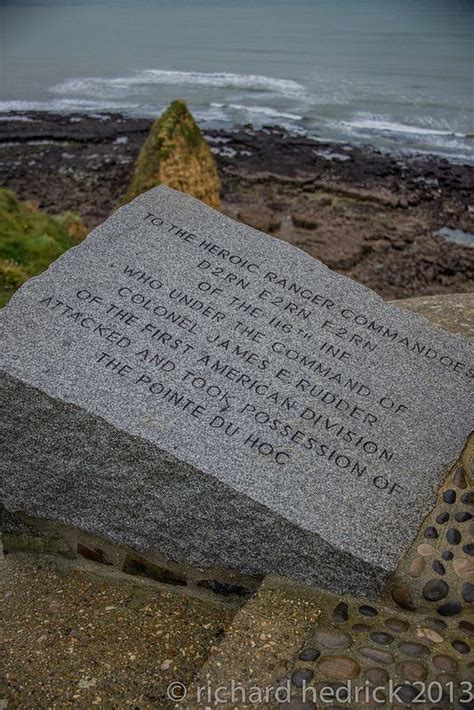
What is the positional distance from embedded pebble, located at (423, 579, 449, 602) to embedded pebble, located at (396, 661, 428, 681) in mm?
487

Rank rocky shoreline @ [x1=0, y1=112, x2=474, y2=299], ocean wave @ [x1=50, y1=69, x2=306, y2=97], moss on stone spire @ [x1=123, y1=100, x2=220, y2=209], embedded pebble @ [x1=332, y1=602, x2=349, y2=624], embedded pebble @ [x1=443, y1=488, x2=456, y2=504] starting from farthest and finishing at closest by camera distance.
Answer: ocean wave @ [x1=50, y1=69, x2=306, y2=97] → rocky shoreline @ [x1=0, y1=112, x2=474, y2=299] → moss on stone spire @ [x1=123, y1=100, x2=220, y2=209] → embedded pebble @ [x1=443, y1=488, x2=456, y2=504] → embedded pebble @ [x1=332, y1=602, x2=349, y2=624]

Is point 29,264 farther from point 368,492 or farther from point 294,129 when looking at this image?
point 294,129

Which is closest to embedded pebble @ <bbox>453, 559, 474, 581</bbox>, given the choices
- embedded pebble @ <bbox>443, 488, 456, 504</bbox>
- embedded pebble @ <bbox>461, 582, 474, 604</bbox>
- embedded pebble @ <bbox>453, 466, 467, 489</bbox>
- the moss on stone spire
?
embedded pebble @ <bbox>461, 582, 474, 604</bbox>

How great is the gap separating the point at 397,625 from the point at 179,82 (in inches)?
896

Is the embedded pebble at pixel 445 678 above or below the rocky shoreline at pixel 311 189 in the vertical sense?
above

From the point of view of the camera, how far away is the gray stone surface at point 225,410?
13.5ft

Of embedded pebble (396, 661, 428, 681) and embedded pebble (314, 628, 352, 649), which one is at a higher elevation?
embedded pebble (396, 661, 428, 681)

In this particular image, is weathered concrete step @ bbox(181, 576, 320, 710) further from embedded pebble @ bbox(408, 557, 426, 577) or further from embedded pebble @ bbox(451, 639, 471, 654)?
embedded pebble @ bbox(451, 639, 471, 654)

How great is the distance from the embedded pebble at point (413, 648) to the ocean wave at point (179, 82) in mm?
20979

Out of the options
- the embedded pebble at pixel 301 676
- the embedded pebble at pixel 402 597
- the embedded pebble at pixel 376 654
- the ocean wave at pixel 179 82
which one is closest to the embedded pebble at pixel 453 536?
the embedded pebble at pixel 402 597

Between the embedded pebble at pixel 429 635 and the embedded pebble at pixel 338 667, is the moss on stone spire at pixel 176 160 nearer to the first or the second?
the embedded pebble at pixel 429 635

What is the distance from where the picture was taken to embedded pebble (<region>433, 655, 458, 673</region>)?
3512 millimetres

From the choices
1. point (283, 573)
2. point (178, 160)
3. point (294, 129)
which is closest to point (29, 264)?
point (178, 160)

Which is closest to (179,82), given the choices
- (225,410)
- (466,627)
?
(225,410)
